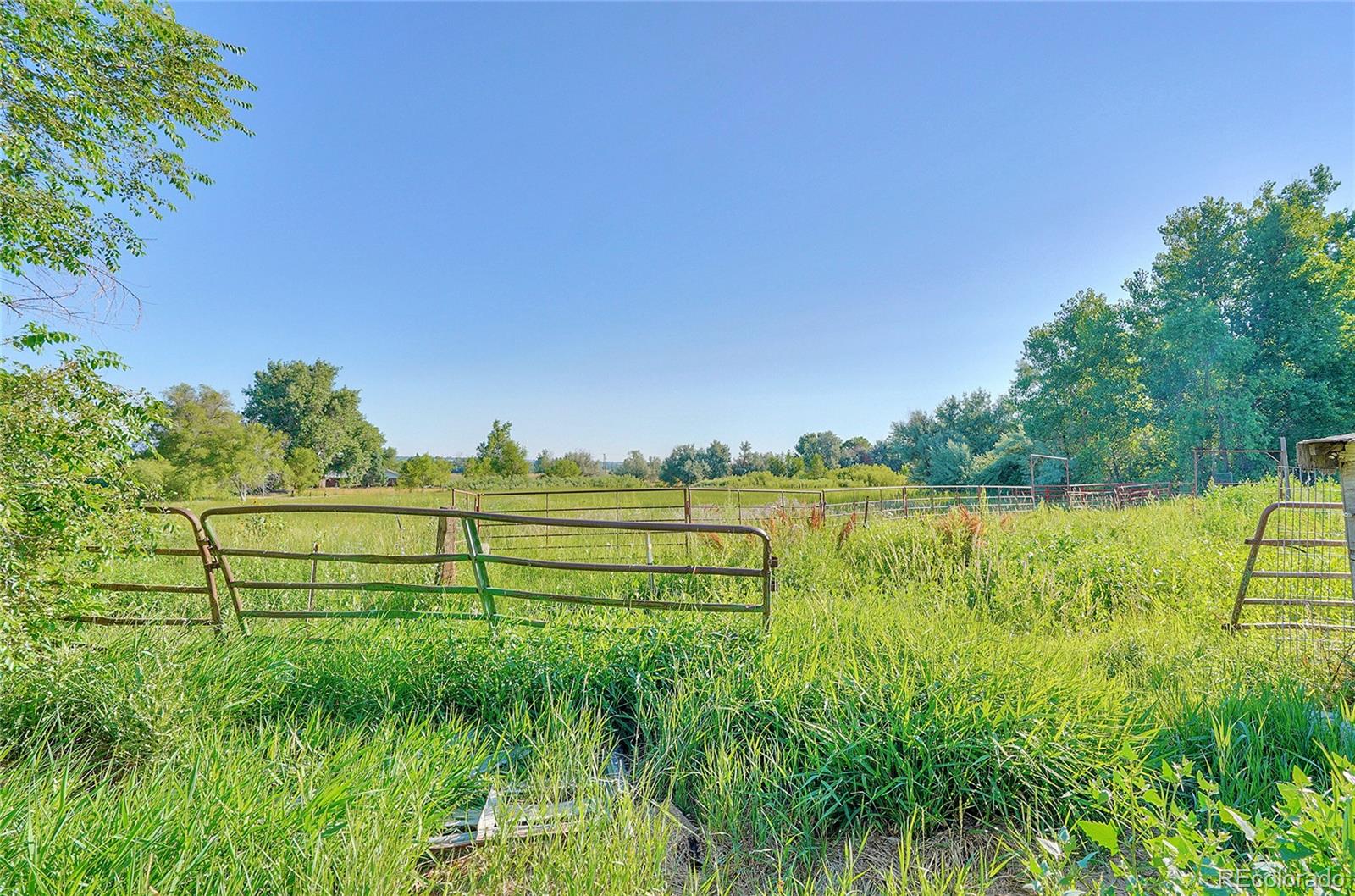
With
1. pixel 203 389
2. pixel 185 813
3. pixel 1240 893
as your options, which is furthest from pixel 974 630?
pixel 203 389

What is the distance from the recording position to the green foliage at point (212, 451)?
24550 millimetres

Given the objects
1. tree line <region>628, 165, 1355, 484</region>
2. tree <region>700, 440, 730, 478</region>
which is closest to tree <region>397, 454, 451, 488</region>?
tree <region>700, 440, 730, 478</region>

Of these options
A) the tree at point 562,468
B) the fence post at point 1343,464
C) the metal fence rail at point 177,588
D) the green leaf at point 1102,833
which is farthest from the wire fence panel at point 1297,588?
the tree at point 562,468

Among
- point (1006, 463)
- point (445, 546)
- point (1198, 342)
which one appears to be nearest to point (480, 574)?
point (445, 546)

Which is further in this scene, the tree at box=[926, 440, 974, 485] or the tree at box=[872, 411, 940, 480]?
the tree at box=[872, 411, 940, 480]

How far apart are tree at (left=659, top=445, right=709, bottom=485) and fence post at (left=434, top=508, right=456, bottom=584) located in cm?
3659

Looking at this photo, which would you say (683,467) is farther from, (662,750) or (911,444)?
(662,750)

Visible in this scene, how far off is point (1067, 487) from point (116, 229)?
852 inches

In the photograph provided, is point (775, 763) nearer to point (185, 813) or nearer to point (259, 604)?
point (185, 813)

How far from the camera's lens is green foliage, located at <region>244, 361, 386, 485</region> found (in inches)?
1738

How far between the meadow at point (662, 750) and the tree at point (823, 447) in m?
47.1

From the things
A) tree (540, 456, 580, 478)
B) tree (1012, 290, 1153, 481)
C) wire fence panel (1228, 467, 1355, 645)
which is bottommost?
wire fence panel (1228, 467, 1355, 645)

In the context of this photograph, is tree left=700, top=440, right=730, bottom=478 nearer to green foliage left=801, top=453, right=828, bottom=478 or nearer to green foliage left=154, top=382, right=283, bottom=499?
green foliage left=801, top=453, right=828, bottom=478

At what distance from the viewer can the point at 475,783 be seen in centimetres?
195
